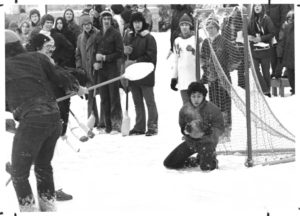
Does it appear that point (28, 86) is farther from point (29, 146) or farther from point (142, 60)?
point (142, 60)

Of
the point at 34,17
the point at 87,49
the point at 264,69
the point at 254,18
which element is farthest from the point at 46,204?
the point at 264,69

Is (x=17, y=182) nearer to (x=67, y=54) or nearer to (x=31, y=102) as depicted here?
(x=31, y=102)

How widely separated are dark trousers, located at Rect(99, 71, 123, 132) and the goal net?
A: 4.63 feet

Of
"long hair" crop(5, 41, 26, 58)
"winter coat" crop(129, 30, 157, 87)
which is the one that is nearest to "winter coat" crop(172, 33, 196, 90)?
"winter coat" crop(129, 30, 157, 87)

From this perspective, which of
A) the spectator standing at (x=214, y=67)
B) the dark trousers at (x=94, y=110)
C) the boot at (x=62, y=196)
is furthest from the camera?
the dark trousers at (x=94, y=110)

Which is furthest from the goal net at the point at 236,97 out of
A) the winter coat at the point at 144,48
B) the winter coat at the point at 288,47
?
the winter coat at the point at 288,47

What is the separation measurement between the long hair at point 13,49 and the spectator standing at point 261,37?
5852mm

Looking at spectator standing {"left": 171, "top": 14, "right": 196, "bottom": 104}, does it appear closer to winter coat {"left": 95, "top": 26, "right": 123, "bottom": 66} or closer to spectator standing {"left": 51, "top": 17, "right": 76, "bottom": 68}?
winter coat {"left": 95, "top": 26, "right": 123, "bottom": 66}

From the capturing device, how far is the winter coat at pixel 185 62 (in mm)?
7832

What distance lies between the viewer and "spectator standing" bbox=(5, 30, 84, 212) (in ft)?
14.9

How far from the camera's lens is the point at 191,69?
7891 millimetres

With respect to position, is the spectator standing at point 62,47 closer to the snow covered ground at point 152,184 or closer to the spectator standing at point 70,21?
the spectator standing at point 70,21

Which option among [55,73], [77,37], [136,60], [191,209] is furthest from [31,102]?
[77,37]

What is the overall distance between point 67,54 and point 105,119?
35.1 inches
